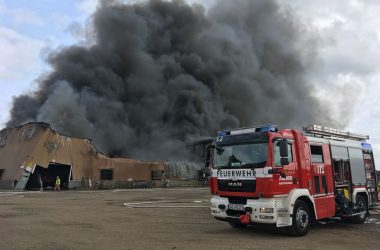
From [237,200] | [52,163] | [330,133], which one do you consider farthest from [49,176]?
[237,200]

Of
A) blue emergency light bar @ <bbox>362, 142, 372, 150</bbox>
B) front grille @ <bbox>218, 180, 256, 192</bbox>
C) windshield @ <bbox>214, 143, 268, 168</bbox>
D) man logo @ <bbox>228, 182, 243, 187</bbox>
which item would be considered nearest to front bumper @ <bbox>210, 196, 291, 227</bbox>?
front grille @ <bbox>218, 180, 256, 192</bbox>

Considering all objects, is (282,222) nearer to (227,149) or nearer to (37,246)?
(227,149)

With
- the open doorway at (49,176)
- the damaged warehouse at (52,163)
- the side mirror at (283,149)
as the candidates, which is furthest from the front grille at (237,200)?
the open doorway at (49,176)

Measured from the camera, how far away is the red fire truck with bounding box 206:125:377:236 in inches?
368

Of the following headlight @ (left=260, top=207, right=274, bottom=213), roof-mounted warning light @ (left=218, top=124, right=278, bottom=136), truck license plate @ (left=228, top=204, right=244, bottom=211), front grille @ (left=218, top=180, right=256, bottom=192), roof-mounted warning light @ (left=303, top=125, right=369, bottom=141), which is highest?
roof-mounted warning light @ (left=303, top=125, right=369, bottom=141)

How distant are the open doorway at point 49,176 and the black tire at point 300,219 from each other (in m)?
30.4

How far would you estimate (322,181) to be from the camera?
10688 millimetres

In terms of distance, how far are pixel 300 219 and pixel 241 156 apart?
2.03 metres

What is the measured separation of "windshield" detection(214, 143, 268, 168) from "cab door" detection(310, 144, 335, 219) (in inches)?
68.6

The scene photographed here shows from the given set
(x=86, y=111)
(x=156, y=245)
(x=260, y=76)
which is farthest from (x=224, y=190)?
(x=260, y=76)

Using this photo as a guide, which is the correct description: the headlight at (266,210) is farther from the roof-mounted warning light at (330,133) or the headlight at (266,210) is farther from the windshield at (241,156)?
the roof-mounted warning light at (330,133)

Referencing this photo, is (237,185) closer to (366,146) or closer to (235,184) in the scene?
(235,184)

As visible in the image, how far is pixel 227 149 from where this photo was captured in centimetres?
1024

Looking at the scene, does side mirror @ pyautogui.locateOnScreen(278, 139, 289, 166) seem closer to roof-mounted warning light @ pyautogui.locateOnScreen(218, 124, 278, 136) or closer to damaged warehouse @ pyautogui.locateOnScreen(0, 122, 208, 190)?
roof-mounted warning light @ pyautogui.locateOnScreen(218, 124, 278, 136)
